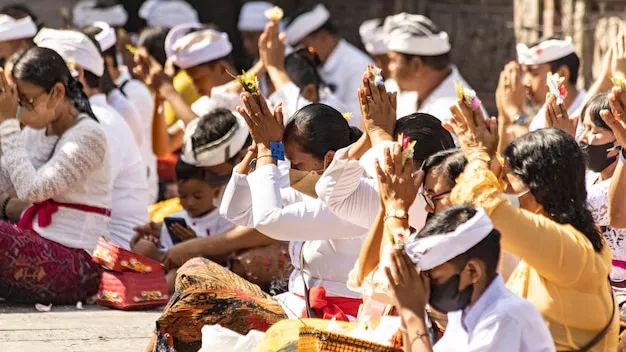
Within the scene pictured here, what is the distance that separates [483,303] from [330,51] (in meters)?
7.11

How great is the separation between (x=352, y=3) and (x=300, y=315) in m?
9.48

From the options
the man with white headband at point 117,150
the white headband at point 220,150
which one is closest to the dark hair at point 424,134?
the white headband at point 220,150

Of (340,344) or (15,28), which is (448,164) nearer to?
(340,344)

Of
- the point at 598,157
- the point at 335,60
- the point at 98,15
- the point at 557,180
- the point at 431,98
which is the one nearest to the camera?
the point at 557,180

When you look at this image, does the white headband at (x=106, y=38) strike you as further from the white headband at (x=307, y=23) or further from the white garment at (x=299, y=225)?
the white garment at (x=299, y=225)

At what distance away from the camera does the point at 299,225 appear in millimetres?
4934

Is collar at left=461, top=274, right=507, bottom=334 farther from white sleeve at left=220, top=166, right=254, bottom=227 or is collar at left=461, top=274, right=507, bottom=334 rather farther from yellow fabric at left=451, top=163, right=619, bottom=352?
white sleeve at left=220, top=166, right=254, bottom=227

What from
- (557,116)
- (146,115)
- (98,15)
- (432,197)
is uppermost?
(432,197)

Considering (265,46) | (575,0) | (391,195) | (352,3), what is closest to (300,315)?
(391,195)

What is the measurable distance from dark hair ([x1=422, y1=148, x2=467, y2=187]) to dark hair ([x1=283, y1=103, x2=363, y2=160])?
0.64 meters

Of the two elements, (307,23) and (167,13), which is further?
(167,13)

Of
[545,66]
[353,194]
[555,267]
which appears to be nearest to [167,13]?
[545,66]

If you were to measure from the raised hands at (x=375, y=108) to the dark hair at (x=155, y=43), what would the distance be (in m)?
5.11

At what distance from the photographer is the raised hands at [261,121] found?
5.04 m
